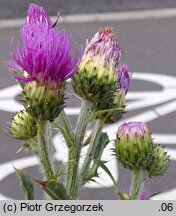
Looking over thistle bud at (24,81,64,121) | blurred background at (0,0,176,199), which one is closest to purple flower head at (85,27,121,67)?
thistle bud at (24,81,64,121)

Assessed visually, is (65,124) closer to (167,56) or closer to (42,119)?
(42,119)

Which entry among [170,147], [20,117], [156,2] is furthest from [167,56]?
[20,117]

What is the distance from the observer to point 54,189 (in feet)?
4.10

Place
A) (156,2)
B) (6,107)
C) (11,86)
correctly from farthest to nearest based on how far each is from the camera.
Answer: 1. (156,2)
2. (11,86)
3. (6,107)

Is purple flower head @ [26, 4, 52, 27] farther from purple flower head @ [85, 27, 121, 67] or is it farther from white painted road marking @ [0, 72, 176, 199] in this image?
white painted road marking @ [0, 72, 176, 199]

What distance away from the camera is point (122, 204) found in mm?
1287

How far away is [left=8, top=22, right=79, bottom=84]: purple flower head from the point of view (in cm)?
124

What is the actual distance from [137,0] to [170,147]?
16.8 feet

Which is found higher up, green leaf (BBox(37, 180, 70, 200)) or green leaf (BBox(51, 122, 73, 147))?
green leaf (BBox(51, 122, 73, 147))

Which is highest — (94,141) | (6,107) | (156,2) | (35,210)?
(156,2)

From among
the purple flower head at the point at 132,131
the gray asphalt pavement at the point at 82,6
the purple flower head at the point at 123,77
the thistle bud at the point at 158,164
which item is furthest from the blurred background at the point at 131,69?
the purple flower head at the point at 123,77

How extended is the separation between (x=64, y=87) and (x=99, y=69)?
0.27 ft

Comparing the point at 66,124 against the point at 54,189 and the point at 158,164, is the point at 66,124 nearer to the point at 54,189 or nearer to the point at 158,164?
the point at 54,189

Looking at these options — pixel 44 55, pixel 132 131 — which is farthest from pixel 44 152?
pixel 132 131
